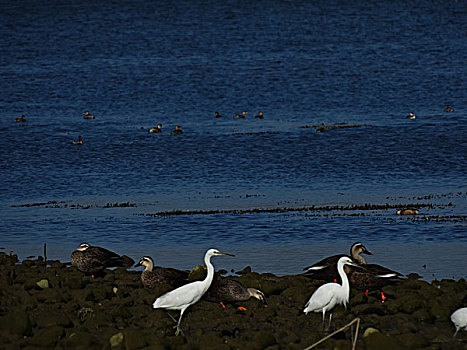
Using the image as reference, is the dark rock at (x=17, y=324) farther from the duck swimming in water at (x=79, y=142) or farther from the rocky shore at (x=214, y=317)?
the duck swimming in water at (x=79, y=142)

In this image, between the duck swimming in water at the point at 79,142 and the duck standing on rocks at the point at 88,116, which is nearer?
the duck swimming in water at the point at 79,142

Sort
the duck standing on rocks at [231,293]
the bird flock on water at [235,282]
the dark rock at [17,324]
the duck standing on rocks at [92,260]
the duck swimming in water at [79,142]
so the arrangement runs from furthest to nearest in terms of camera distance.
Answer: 1. the duck swimming in water at [79,142]
2. the duck standing on rocks at [92,260]
3. the duck standing on rocks at [231,293]
4. the bird flock on water at [235,282]
5. the dark rock at [17,324]

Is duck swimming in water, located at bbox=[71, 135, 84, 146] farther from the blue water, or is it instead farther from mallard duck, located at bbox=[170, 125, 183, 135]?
mallard duck, located at bbox=[170, 125, 183, 135]

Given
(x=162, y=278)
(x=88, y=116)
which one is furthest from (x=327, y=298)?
(x=88, y=116)

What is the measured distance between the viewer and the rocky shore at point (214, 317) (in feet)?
47.6

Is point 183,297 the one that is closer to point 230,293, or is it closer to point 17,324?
point 230,293

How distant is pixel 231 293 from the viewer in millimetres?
17266

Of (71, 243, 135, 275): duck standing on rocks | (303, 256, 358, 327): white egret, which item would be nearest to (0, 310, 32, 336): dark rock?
(303, 256, 358, 327): white egret

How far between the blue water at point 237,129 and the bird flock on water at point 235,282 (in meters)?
3.30

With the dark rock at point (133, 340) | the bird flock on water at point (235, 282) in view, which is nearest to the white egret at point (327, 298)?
the bird flock on water at point (235, 282)

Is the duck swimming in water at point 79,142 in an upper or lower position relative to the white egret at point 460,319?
upper

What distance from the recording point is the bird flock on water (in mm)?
15766

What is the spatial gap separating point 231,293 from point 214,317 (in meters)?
0.73

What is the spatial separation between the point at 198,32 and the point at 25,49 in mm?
22153
